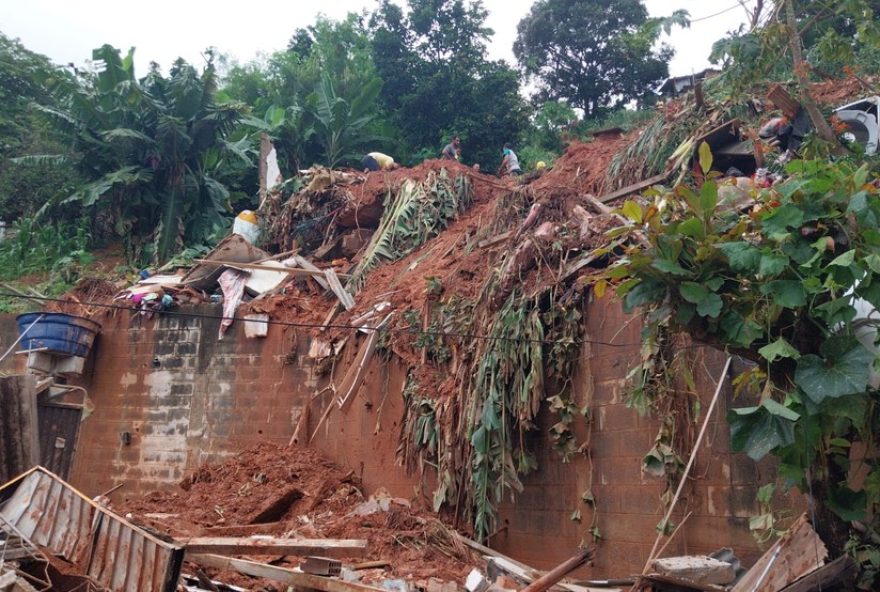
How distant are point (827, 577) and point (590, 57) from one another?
19.8m

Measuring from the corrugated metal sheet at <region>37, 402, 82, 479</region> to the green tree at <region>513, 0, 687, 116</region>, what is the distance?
55.2 ft

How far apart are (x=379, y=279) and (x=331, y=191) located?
2.91 metres

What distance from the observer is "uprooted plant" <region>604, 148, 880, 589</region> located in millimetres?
4223

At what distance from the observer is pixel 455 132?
20.7 m

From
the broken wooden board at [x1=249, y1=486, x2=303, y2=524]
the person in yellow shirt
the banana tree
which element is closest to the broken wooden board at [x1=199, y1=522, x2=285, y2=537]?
the broken wooden board at [x1=249, y1=486, x2=303, y2=524]

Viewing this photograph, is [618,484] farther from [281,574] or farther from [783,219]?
[783,219]

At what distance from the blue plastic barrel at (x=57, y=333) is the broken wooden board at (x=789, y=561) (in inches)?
374

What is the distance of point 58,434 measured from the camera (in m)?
8.54

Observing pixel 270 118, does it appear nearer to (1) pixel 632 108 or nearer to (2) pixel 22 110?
(2) pixel 22 110

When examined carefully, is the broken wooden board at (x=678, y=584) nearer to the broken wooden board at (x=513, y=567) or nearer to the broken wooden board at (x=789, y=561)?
the broken wooden board at (x=789, y=561)

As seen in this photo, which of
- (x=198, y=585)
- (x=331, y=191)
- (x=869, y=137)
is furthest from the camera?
(x=331, y=191)

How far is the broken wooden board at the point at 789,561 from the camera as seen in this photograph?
4.58 metres

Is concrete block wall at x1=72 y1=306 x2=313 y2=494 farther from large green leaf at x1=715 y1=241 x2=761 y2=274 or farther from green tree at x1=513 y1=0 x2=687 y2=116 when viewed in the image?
green tree at x1=513 y1=0 x2=687 y2=116

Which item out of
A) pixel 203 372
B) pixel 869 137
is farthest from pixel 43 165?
pixel 869 137
